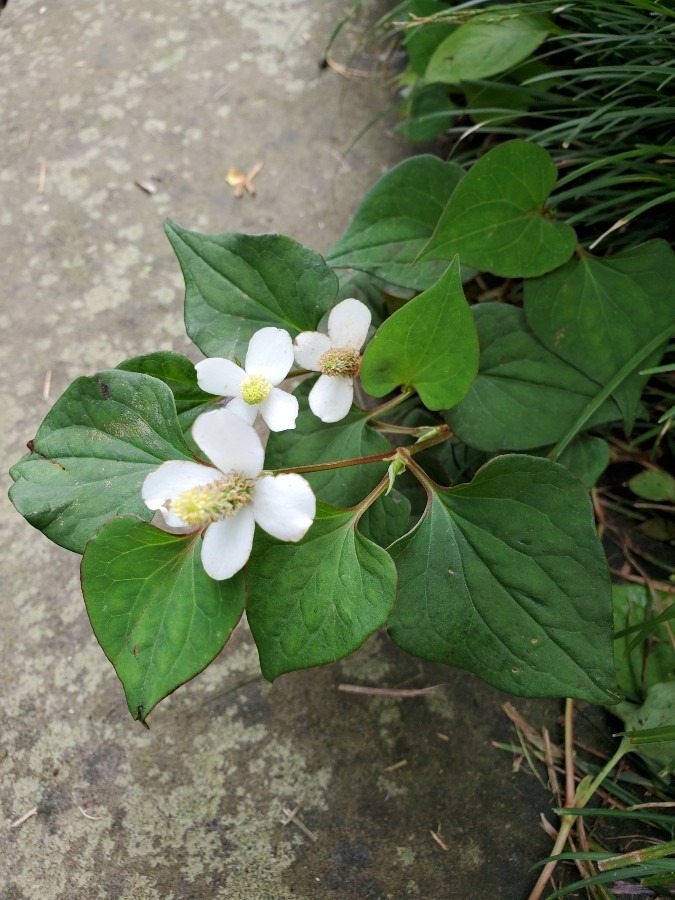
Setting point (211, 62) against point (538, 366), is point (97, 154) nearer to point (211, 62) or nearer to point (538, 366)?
point (211, 62)

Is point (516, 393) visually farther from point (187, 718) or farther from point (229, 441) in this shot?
point (187, 718)

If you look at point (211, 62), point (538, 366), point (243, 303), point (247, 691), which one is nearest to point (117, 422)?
point (243, 303)

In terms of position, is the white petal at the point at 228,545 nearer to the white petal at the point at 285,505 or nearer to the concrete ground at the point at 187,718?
the white petal at the point at 285,505

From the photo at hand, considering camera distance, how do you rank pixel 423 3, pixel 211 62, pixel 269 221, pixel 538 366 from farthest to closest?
pixel 211 62 < pixel 269 221 < pixel 423 3 < pixel 538 366

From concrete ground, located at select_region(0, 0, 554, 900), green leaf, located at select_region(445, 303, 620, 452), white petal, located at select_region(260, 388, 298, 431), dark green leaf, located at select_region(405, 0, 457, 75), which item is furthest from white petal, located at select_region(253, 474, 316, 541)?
dark green leaf, located at select_region(405, 0, 457, 75)

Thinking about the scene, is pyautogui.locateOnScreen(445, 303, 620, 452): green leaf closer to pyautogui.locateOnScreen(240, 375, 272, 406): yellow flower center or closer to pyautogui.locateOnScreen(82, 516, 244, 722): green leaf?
pyautogui.locateOnScreen(240, 375, 272, 406): yellow flower center

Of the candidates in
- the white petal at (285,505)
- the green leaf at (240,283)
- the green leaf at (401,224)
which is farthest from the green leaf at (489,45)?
the white petal at (285,505)
